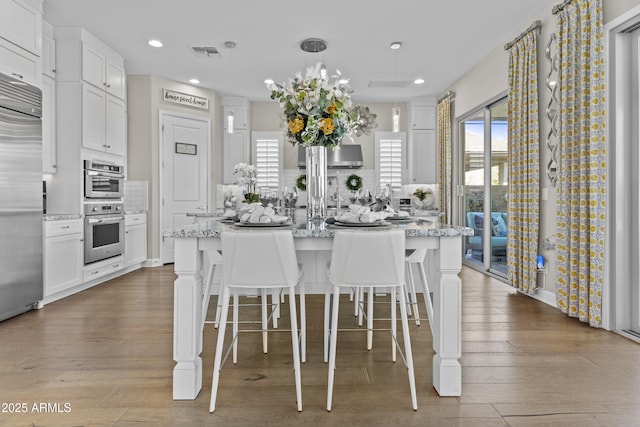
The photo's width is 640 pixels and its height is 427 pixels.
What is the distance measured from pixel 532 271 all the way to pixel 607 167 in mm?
1329

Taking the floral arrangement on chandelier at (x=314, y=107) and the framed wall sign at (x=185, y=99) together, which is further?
the framed wall sign at (x=185, y=99)

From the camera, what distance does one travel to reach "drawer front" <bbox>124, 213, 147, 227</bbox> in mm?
5354

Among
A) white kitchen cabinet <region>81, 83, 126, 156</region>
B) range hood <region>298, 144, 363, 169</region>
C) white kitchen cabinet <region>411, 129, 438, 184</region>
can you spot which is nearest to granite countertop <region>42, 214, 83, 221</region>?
white kitchen cabinet <region>81, 83, 126, 156</region>

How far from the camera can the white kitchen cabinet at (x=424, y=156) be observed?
7.17 m

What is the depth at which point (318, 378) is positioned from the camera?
7.32 feet

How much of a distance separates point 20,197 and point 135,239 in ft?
7.63

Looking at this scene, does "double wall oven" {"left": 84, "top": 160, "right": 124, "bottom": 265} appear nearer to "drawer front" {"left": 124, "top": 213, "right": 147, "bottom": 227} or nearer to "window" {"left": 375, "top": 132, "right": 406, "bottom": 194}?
"drawer front" {"left": 124, "top": 213, "right": 147, "bottom": 227}

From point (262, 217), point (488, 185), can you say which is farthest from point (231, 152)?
point (262, 217)

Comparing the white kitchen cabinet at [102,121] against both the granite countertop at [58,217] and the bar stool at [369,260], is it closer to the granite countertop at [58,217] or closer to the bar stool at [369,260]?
the granite countertop at [58,217]

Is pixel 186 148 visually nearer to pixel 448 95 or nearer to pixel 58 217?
pixel 58 217

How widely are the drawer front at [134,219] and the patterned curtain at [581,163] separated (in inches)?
197

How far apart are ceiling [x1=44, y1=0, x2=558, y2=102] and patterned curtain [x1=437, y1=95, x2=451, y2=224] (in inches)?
22.7

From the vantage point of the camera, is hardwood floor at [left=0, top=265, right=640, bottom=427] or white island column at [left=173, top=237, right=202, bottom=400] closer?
hardwood floor at [left=0, top=265, right=640, bottom=427]

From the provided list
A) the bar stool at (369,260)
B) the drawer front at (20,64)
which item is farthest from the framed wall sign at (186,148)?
the bar stool at (369,260)
